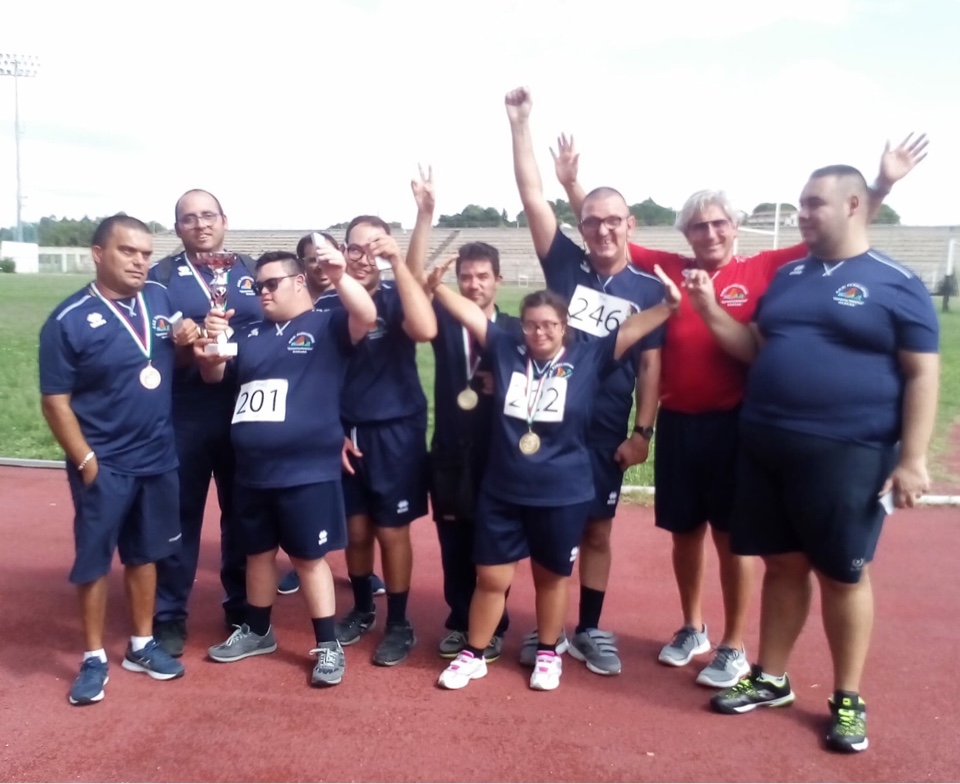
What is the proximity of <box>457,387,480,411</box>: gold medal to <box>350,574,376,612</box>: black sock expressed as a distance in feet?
3.90

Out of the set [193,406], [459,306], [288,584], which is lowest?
[288,584]

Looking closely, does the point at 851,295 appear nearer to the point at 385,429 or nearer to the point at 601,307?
the point at 601,307

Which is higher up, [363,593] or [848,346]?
[848,346]

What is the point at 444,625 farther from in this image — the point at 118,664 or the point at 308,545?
the point at 118,664

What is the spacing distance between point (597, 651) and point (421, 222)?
7.52 feet

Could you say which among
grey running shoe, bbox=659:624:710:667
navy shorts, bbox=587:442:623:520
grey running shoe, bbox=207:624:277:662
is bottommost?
grey running shoe, bbox=207:624:277:662

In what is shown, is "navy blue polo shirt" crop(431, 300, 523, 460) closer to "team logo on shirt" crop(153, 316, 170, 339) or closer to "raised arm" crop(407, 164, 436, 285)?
"raised arm" crop(407, 164, 436, 285)

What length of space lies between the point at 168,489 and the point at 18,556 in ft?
8.07

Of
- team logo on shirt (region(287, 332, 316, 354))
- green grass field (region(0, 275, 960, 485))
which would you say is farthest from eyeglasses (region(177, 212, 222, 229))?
green grass field (region(0, 275, 960, 485))

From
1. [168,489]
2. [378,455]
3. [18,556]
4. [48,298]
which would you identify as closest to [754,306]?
[378,455]

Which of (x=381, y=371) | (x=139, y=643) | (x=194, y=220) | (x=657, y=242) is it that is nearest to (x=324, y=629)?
(x=139, y=643)

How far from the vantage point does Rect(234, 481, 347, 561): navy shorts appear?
159 inches

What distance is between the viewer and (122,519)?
4.01 m

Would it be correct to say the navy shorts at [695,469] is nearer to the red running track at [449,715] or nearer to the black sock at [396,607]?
the red running track at [449,715]
